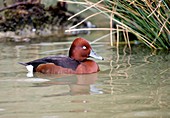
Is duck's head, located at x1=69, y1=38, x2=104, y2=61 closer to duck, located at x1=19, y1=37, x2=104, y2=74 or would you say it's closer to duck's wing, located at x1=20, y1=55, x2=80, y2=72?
duck, located at x1=19, y1=37, x2=104, y2=74

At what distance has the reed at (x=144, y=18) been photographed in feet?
27.3

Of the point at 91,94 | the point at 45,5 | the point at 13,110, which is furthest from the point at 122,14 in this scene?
the point at 45,5

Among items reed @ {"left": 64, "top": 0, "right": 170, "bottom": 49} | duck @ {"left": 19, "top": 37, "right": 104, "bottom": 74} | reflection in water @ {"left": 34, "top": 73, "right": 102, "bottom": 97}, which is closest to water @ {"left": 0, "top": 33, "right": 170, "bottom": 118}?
reflection in water @ {"left": 34, "top": 73, "right": 102, "bottom": 97}

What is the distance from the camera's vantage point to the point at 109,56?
8969mm

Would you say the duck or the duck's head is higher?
the duck's head

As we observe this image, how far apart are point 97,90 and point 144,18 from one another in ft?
9.14

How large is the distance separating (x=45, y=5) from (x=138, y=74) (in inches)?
269

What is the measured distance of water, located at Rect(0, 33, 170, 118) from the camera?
5.11 metres

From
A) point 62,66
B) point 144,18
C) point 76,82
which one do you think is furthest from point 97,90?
point 144,18

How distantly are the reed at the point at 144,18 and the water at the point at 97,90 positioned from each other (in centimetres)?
27

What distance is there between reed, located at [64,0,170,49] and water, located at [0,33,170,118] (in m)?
0.27

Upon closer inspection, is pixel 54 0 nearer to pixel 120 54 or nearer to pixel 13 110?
pixel 120 54

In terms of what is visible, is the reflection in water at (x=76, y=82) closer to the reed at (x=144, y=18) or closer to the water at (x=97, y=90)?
the water at (x=97, y=90)

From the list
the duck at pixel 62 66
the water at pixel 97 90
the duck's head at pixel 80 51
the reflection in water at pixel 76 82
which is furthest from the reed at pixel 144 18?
the reflection in water at pixel 76 82
